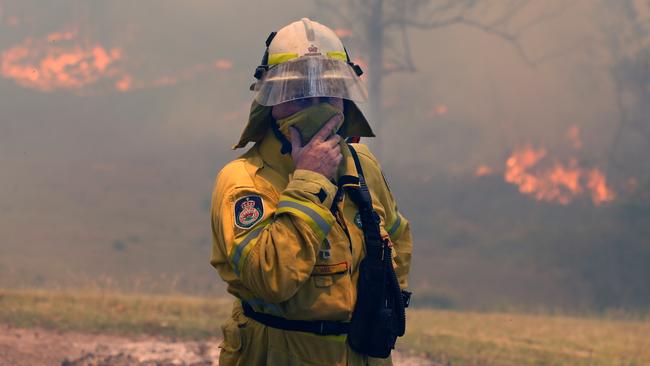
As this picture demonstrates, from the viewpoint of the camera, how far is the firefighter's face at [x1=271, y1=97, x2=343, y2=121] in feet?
11.7

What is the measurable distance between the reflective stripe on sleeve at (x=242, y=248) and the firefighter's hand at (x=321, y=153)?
0.35m

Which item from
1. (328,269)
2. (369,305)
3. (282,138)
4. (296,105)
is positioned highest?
(296,105)

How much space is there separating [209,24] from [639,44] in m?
14.6

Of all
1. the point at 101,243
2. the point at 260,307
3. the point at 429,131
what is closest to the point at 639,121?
the point at 429,131

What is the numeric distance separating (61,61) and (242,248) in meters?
25.1

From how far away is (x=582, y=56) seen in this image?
24531 mm

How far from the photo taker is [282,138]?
366 cm

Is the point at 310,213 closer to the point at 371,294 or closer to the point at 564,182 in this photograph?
the point at 371,294

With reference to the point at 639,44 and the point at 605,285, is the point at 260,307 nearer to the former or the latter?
the point at 605,285

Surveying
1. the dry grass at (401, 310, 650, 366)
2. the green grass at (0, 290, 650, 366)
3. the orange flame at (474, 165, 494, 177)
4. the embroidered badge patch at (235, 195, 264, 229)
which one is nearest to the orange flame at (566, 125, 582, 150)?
the orange flame at (474, 165, 494, 177)

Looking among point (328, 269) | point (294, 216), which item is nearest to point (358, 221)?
point (328, 269)

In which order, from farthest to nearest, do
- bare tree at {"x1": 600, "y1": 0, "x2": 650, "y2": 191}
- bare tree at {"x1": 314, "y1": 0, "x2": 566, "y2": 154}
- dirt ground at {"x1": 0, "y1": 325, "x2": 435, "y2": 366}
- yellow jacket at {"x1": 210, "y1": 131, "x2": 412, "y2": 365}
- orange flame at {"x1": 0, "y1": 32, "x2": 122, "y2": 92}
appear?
1. orange flame at {"x1": 0, "y1": 32, "x2": 122, "y2": 92}
2. bare tree at {"x1": 600, "y1": 0, "x2": 650, "y2": 191}
3. bare tree at {"x1": 314, "y1": 0, "x2": 566, "y2": 154}
4. dirt ground at {"x1": 0, "y1": 325, "x2": 435, "y2": 366}
5. yellow jacket at {"x1": 210, "y1": 131, "x2": 412, "y2": 365}

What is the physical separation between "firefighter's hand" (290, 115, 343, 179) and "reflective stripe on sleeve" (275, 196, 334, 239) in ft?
0.65

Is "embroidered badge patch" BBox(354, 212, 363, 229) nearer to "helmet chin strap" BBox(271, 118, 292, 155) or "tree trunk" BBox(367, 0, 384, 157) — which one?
"helmet chin strap" BBox(271, 118, 292, 155)
